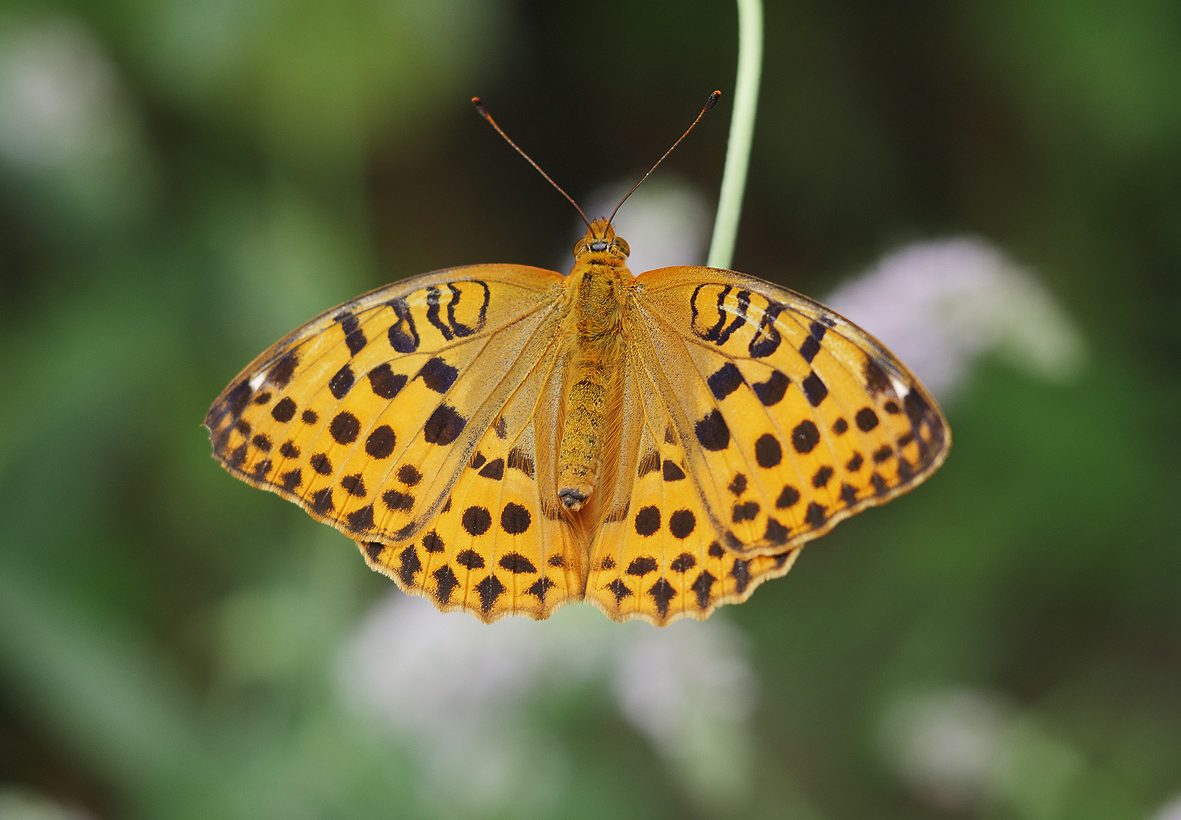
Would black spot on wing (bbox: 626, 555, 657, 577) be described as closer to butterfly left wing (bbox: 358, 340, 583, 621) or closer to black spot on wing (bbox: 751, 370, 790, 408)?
butterfly left wing (bbox: 358, 340, 583, 621)

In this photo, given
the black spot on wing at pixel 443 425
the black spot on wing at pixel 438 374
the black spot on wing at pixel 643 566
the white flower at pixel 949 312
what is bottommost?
the black spot on wing at pixel 643 566

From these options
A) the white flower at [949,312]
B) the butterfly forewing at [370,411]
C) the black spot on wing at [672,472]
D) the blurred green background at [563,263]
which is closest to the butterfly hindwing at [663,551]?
the black spot on wing at [672,472]

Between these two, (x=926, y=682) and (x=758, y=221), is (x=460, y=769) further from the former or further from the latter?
(x=758, y=221)

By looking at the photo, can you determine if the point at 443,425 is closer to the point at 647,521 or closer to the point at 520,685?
the point at 647,521

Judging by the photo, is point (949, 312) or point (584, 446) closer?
point (584, 446)

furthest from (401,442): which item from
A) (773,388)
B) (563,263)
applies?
(563,263)

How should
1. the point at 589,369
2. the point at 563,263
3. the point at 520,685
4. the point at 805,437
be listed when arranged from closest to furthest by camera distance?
the point at 805,437
the point at 589,369
the point at 520,685
the point at 563,263

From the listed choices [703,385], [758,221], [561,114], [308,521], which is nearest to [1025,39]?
[758,221]

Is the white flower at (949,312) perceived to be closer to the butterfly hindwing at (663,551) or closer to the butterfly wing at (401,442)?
the butterfly hindwing at (663,551)
